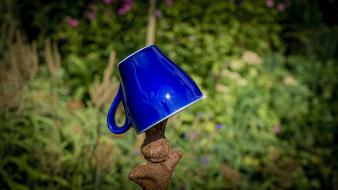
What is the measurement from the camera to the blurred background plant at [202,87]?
2.94 m

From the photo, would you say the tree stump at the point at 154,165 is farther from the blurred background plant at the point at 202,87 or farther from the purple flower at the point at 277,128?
the purple flower at the point at 277,128

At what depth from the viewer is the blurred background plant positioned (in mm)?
2939

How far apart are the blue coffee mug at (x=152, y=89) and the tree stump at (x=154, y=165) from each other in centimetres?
8

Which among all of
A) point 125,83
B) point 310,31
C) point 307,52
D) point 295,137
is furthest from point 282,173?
point 310,31

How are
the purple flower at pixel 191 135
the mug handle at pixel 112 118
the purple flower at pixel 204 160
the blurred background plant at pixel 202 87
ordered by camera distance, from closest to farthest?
the mug handle at pixel 112 118 → the blurred background plant at pixel 202 87 → the purple flower at pixel 204 160 → the purple flower at pixel 191 135

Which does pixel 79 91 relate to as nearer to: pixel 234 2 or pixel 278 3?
pixel 234 2

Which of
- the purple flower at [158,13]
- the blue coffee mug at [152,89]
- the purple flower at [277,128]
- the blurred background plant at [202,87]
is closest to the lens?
the blue coffee mug at [152,89]

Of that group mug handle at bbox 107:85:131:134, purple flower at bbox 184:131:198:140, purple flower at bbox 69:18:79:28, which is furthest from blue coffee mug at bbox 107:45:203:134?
purple flower at bbox 69:18:79:28

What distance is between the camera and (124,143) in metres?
3.16

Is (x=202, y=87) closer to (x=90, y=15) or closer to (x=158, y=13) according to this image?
(x=158, y=13)

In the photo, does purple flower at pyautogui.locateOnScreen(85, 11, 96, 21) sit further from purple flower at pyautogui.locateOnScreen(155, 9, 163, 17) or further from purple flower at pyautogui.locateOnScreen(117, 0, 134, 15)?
purple flower at pyautogui.locateOnScreen(155, 9, 163, 17)

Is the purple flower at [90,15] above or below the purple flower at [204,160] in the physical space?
above

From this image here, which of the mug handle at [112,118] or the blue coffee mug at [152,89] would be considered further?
the mug handle at [112,118]

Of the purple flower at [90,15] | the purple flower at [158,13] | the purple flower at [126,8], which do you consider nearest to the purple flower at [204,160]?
the purple flower at [158,13]
